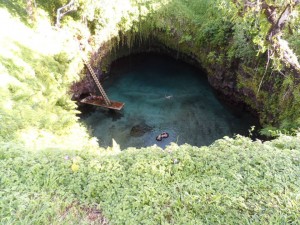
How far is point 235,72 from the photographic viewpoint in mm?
13320

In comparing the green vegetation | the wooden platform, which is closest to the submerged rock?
the wooden platform

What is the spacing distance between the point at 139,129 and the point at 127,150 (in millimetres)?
6321

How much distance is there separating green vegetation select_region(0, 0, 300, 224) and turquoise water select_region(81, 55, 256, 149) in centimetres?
118

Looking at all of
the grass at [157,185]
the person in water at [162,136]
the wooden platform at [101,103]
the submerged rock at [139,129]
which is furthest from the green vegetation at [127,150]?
the person in water at [162,136]

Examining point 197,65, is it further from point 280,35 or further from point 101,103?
point 280,35

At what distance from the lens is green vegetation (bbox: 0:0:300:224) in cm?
464

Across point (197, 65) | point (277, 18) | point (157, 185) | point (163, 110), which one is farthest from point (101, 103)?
point (157, 185)

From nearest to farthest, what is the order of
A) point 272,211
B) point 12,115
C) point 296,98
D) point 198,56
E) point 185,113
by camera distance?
point 272,211
point 12,115
point 296,98
point 185,113
point 198,56

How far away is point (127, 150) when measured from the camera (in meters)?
5.88

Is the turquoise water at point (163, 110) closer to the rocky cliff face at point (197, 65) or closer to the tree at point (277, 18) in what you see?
the rocky cliff face at point (197, 65)

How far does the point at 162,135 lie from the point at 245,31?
589cm

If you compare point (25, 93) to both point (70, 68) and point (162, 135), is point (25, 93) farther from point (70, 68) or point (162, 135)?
point (162, 135)

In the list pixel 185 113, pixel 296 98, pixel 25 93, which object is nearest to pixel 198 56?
pixel 185 113

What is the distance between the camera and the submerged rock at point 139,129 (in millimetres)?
11925
